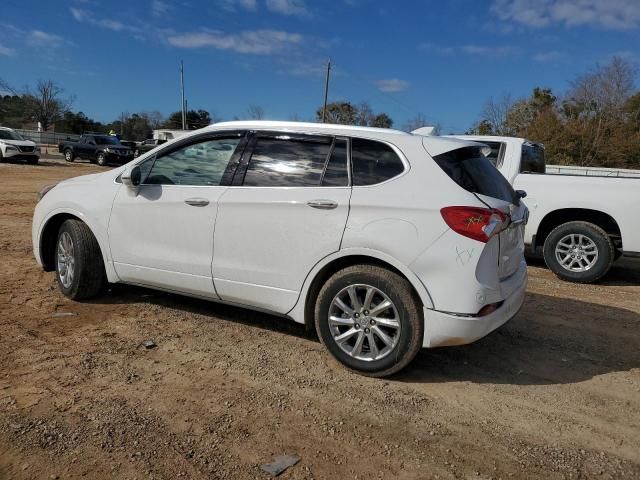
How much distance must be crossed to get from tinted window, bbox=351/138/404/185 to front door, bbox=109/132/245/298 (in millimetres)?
1021

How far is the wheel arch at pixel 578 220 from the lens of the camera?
705 centimetres

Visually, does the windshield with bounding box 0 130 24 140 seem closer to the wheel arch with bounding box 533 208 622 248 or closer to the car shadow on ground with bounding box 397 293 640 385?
the wheel arch with bounding box 533 208 622 248

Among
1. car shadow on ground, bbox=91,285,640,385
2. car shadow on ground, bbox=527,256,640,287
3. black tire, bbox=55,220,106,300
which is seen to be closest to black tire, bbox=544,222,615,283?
car shadow on ground, bbox=527,256,640,287

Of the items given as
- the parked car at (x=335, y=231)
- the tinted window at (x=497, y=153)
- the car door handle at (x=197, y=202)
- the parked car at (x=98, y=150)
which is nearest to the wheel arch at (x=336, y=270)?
the parked car at (x=335, y=231)

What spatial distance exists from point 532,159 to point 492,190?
4671mm

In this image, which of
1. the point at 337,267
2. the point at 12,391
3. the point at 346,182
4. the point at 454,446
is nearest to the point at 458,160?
the point at 346,182

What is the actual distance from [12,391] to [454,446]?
2.72m

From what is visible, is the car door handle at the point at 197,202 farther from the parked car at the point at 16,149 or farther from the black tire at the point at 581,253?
the parked car at the point at 16,149

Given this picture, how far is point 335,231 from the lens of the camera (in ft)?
12.2

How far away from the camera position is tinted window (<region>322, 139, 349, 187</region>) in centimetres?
384

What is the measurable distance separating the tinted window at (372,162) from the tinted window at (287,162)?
0.24m

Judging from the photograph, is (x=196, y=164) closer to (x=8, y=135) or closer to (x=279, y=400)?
(x=279, y=400)

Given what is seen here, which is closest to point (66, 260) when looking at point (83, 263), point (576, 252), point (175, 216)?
point (83, 263)

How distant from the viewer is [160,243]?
4520 mm
